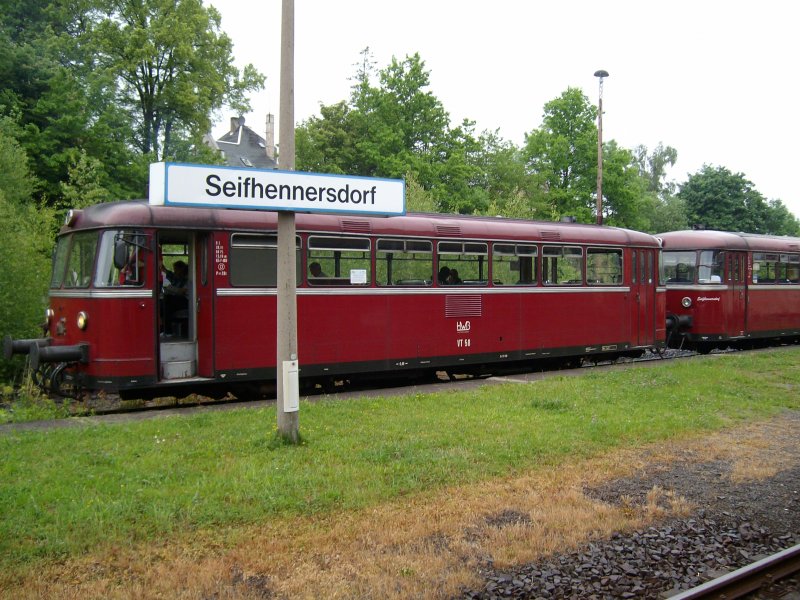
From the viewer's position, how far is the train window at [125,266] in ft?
35.0

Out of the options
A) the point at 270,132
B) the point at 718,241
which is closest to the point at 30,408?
the point at 718,241

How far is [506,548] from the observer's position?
18.7 feet

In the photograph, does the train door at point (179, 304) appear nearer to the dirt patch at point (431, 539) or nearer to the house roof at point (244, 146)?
the dirt patch at point (431, 539)

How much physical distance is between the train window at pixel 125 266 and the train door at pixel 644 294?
1139 centimetres

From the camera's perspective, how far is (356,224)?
12.6 metres

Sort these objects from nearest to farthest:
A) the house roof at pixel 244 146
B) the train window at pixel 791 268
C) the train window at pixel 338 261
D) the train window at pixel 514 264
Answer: the train window at pixel 338 261 → the train window at pixel 514 264 → the train window at pixel 791 268 → the house roof at pixel 244 146

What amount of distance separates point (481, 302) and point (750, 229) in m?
48.6

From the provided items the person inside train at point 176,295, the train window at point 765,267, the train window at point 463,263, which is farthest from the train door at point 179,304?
the train window at point 765,267

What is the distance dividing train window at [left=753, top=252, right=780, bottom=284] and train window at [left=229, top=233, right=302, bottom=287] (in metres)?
15.3

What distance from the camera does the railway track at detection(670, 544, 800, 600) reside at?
16.8ft

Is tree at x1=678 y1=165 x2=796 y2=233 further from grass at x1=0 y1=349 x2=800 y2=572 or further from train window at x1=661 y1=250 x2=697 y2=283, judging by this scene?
grass at x1=0 y1=349 x2=800 y2=572

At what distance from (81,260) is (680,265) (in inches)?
632

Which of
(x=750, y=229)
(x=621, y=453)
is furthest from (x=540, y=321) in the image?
(x=750, y=229)

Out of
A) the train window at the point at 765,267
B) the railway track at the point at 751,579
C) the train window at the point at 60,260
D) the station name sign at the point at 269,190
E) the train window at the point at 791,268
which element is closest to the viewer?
the railway track at the point at 751,579
